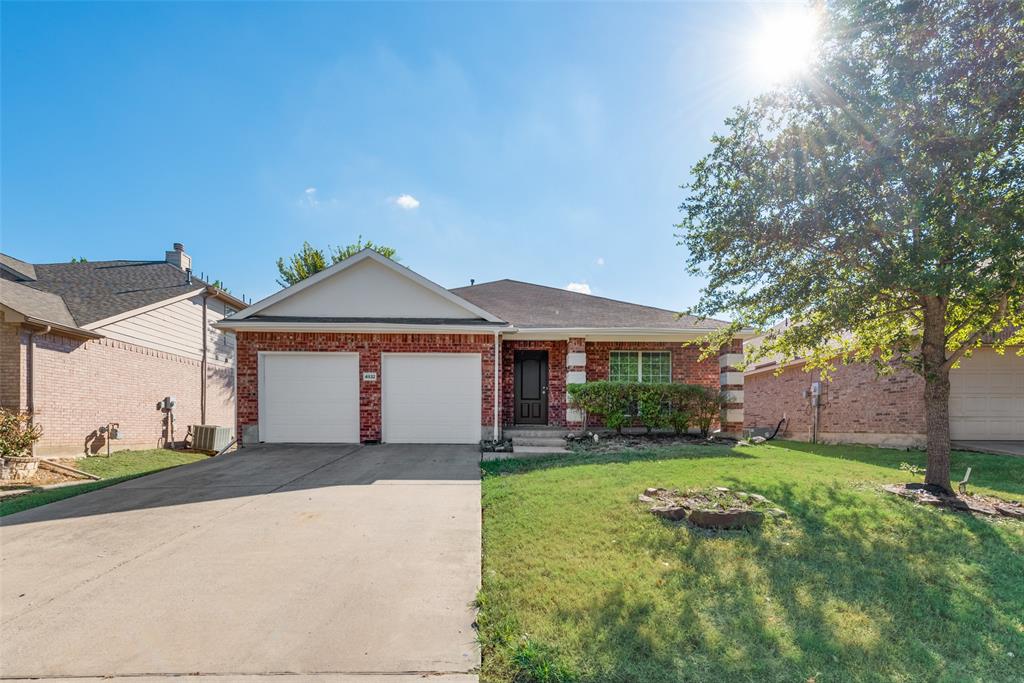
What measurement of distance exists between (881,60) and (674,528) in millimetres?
6470

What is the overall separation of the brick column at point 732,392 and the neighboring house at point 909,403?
122 centimetres

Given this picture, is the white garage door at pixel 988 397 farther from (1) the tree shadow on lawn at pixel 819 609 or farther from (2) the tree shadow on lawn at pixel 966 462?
(1) the tree shadow on lawn at pixel 819 609

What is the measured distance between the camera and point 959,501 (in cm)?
578

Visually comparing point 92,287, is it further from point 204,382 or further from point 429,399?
point 429,399

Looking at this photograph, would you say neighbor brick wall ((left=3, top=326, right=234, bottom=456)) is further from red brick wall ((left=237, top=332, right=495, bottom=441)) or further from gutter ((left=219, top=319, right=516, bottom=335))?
red brick wall ((left=237, top=332, right=495, bottom=441))

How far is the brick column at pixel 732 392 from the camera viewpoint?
12.2 meters

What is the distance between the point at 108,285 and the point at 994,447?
80.3 feet

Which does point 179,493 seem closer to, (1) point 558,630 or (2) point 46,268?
(1) point 558,630

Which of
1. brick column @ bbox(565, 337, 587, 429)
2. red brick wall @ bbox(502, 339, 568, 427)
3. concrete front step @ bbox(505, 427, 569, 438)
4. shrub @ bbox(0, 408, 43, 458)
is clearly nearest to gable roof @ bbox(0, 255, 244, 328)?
shrub @ bbox(0, 408, 43, 458)

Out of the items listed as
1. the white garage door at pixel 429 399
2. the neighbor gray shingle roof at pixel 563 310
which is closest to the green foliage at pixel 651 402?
the neighbor gray shingle roof at pixel 563 310

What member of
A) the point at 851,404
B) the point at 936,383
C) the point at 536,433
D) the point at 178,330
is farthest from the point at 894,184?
the point at 178,330

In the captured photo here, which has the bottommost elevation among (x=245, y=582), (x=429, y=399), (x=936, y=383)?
(x=245, y=582)

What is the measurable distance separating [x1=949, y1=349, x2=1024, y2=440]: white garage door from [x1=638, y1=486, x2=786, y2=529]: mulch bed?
9510 mm

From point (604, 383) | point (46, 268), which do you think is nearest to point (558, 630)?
point (604, 383)
